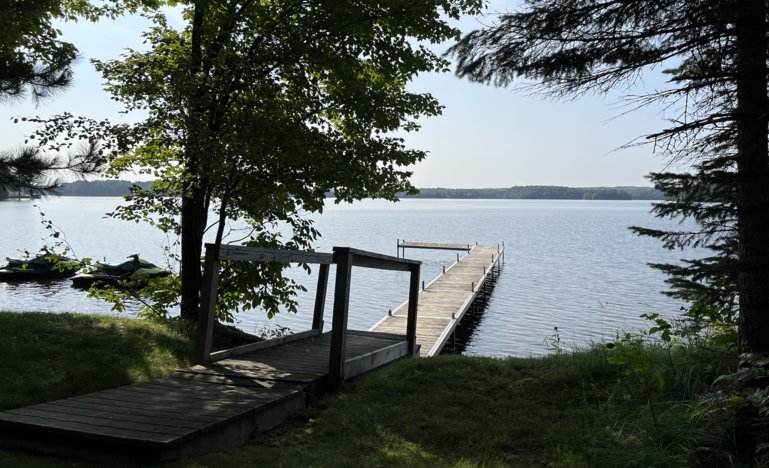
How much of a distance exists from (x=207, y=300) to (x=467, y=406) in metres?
2.96

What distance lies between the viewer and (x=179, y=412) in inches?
192

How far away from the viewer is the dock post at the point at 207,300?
624 cm

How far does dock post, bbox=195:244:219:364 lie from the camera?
20.5ft

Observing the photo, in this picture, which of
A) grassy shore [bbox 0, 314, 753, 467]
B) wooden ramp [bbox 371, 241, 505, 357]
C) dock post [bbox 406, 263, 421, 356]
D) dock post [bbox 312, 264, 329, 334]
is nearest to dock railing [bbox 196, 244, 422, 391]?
grassy shore [bbox 0, 314, 753, 467]

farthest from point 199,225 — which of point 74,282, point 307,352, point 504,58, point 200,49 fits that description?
point 74,282

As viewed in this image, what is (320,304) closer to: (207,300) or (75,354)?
(207,300)

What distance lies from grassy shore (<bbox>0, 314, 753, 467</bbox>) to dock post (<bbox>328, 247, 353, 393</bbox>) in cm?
25

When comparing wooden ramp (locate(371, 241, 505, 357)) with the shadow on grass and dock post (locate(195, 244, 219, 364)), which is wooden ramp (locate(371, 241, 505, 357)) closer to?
the shadow on grass

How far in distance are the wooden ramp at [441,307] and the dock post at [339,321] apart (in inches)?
389

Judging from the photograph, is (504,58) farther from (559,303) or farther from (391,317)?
(559,303)

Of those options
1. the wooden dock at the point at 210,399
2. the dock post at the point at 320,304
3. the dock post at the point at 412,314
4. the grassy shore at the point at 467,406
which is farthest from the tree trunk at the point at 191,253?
the dock post at the point at 412,314

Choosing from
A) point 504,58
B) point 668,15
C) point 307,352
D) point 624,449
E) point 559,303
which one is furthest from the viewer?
point 559,303

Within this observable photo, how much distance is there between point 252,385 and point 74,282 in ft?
106

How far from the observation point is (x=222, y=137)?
9.52m
